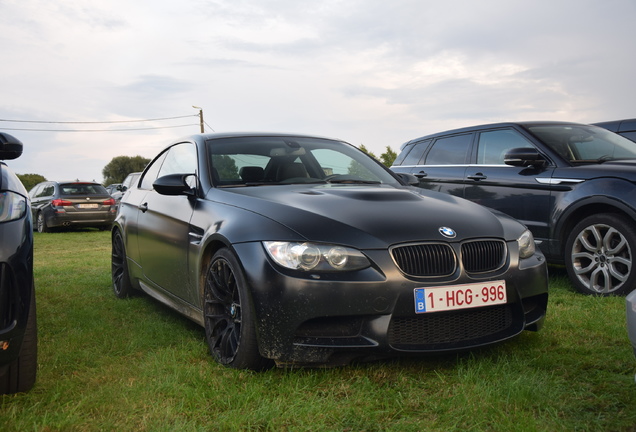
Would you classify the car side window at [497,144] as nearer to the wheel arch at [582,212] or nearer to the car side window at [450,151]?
the car side window at [450,151]

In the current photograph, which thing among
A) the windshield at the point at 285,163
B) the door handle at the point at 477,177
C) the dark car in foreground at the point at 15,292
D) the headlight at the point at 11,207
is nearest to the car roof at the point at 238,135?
the windshield at the point at 285,163

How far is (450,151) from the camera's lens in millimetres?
7234

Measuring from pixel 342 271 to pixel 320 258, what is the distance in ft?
0.41

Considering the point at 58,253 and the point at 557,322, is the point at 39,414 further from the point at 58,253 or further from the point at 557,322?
the point at 58,253

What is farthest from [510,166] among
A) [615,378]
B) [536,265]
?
[615,378]

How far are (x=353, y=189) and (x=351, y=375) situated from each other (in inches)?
46.3

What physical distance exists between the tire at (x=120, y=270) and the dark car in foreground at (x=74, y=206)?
11.5 meters

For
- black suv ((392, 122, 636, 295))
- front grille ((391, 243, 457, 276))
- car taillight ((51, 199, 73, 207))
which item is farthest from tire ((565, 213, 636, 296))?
car taillight ((51, 199, 73, 207))

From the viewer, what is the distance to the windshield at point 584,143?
234 inches

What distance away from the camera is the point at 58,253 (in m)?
11.1

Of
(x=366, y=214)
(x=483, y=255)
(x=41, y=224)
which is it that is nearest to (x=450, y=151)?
(x=483, y=255)

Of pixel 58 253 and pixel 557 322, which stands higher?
pixel 557 322

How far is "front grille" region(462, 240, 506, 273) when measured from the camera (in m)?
3.32

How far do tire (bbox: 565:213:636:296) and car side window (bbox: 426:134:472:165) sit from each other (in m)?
1.75
